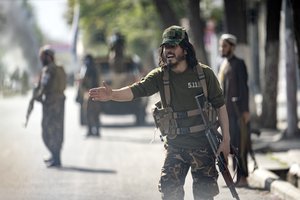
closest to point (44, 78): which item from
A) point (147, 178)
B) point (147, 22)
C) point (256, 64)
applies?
point (147, 178)

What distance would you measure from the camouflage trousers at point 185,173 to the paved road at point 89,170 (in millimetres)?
2676

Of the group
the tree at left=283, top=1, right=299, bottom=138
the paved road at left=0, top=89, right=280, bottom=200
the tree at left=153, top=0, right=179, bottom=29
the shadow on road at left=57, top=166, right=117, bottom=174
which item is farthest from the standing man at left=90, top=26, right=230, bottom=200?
the tree at left=153, top=0, right=179, bottom=29

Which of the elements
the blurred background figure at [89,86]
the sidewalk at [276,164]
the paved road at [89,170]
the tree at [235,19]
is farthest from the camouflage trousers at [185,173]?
the blurred background figure at [89,86]

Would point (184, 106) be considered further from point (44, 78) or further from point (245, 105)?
point (44, 78)

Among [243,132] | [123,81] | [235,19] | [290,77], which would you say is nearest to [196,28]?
[123,81]

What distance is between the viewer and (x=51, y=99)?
497 inches

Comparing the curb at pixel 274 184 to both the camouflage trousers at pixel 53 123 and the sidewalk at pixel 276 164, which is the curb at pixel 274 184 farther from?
the camouflage trousers at pixel 53 123

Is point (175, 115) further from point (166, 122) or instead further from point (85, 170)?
point (85, 170)

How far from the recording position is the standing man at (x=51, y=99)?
492 inches

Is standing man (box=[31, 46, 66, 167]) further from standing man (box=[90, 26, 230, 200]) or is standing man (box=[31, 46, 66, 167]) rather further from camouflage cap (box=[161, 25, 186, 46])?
camouflage cap (box=[161, 25, 186, 46])

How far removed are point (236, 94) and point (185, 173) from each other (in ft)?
12.0

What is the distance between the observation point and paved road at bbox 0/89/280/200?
976 centimetres

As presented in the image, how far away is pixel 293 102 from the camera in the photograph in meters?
15.6

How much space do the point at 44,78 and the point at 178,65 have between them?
20.6 ft
